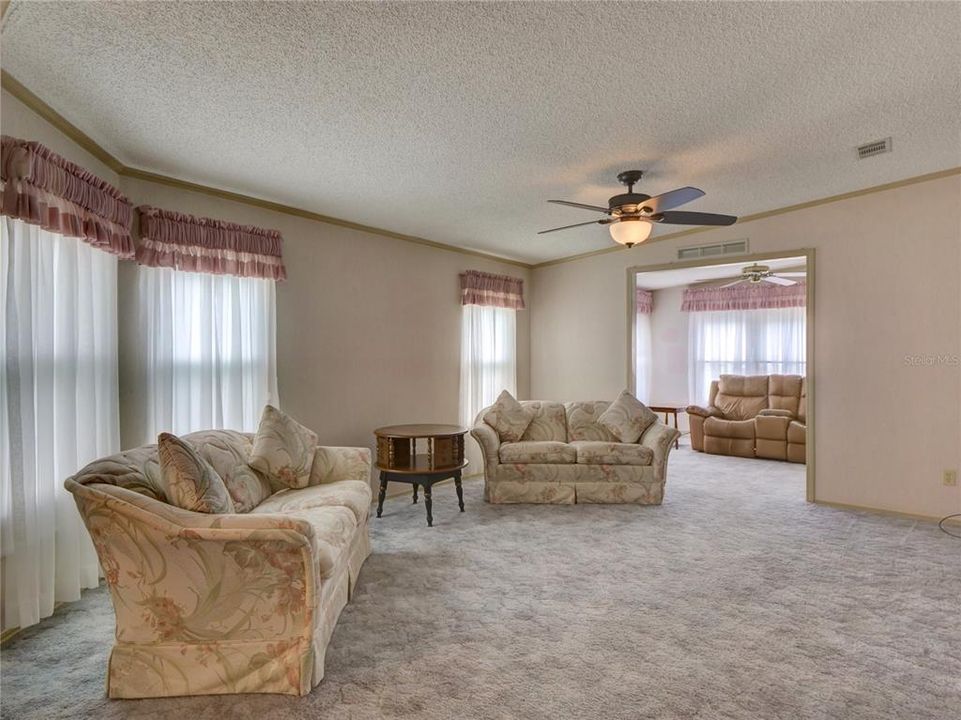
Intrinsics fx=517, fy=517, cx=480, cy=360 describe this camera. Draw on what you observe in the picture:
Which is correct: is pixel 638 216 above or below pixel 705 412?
above

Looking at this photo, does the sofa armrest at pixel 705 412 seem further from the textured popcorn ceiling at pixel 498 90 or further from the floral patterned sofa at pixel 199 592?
the floral patterned sofa at pixel 199 592

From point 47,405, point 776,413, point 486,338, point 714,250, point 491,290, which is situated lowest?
point 776,413

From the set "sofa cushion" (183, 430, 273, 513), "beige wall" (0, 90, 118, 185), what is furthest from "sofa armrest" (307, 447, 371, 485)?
"beige wall" (0, 90, 118, 185)

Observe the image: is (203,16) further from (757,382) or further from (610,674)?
(757,382)

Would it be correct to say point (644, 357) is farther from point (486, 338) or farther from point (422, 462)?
point (422, 462)

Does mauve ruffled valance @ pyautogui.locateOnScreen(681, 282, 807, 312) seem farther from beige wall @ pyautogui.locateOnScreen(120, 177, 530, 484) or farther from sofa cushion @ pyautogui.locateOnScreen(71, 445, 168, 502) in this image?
sofa cushion @ pyautogui.locateOnScreen(71, 445, 168, 502)

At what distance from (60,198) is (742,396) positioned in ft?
24.4

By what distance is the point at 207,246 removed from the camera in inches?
139

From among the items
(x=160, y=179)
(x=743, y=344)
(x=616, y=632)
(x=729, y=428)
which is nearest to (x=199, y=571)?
(x=616, y=632)

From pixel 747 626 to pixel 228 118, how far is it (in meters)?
3.54

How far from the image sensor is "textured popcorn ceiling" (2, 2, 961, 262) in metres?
1.94

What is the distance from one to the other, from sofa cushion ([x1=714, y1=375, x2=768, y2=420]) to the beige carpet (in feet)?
10.9

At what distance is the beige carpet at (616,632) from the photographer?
186cm
